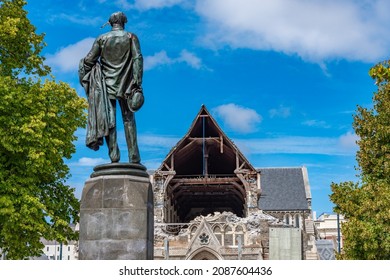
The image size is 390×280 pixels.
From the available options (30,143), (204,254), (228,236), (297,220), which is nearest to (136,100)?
(30,143)

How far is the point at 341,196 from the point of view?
2436 centimetres

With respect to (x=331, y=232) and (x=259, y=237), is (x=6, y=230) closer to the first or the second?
(x=259, y=237)

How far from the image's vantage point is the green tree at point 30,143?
1931 cm

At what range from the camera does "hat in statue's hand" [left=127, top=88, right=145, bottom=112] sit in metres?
10.5

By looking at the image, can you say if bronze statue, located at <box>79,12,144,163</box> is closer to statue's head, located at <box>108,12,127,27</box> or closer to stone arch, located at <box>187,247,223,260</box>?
statue's head, located at <box>108,12,127,27</box>

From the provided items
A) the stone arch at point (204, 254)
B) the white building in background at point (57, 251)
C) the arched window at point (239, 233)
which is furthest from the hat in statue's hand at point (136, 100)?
the white building in background at point (57, 251)

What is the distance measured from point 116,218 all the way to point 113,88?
2337 mm

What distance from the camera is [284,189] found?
70188 mm

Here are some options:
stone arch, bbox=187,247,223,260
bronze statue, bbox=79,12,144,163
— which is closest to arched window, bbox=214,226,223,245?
stone arch, bbox=187,247,223,260

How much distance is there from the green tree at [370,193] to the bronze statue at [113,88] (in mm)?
12819

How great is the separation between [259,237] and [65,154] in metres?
23.6

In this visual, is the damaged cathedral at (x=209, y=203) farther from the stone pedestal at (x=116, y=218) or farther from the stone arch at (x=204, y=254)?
the stone pedestal at (x=116, y=218)

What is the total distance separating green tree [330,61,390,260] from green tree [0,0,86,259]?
33.5ft

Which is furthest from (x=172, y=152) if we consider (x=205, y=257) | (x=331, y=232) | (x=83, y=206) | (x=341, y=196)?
(x=331, y=232)
